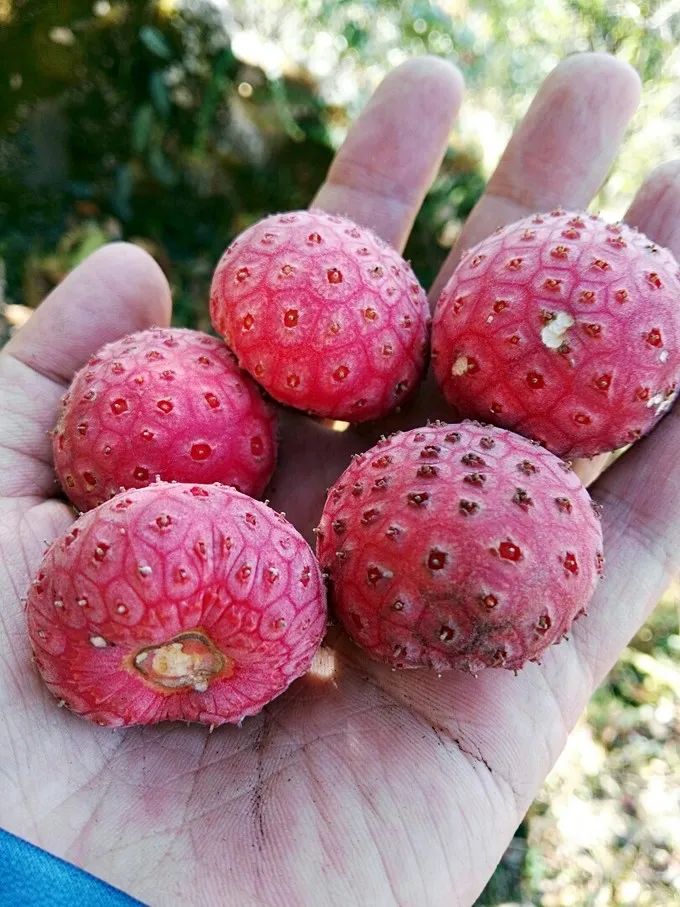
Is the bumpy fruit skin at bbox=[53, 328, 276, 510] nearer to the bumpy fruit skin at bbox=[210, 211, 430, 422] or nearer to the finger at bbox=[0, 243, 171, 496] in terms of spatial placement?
the bumpy fruit skin at bbox=[210, 211, 430, 422]

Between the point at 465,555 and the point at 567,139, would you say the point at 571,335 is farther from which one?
the point at 567,139

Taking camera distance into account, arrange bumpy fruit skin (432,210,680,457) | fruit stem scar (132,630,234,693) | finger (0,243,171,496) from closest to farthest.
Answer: fruit stem scar (132,630,234,693)
bumpy fruit skin (432,210,680,457)
finger (0,243,171,496)

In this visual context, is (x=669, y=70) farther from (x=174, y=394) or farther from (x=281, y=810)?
(x=281, y=810)

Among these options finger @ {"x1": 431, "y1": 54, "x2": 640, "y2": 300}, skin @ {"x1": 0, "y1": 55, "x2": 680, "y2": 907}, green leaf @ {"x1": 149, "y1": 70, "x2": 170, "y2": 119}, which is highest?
finger @ {"x1": 431, "y1": 54, "x2": 640, "y2": 300}

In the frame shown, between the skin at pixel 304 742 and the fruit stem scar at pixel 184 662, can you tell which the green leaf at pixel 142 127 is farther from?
the fruit stem scar at pixel 184 662

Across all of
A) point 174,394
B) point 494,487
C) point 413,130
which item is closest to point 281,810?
point 494,487

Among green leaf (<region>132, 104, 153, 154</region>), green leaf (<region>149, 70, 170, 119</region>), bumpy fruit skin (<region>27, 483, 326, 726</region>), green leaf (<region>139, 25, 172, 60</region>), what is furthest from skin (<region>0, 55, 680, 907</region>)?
green leaf (<region>139, 25, 172, 60</region>)

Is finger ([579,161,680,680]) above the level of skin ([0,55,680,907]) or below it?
above

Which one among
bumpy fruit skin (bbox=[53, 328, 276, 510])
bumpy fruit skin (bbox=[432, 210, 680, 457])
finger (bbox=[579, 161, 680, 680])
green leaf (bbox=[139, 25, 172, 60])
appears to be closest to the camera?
bumpy fruit skin (bbox=[432, 210, 680, 457])
